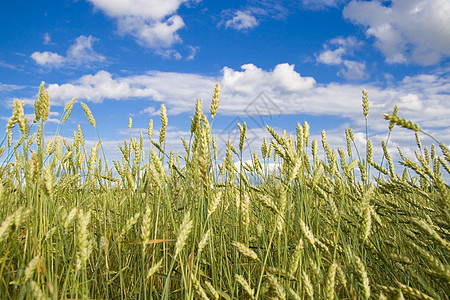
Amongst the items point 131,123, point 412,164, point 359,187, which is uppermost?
point 131,123

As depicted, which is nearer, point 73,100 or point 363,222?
point 363,222

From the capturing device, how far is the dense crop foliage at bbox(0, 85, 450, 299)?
1255 millimetres

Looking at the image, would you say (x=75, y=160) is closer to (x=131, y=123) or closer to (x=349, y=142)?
(x=131, y=123)

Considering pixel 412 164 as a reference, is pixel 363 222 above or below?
below

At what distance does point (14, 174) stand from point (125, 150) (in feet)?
4.94

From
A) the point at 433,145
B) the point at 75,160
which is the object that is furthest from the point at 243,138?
the point at 433,145

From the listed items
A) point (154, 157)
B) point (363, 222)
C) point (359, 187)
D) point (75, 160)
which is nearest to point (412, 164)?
point (359, 187)

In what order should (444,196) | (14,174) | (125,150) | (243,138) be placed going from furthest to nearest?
1. (14,174)
2. (125,150)
3. (243,138)
4. (444,196)

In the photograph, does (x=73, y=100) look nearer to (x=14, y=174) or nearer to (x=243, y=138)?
(x=243, y=138)

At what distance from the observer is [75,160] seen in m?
2.70

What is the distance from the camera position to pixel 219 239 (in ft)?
6.75

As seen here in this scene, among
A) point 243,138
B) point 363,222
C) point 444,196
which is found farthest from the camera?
point 243,138

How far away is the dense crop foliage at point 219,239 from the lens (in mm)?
1255

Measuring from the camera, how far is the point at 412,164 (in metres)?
1.81
